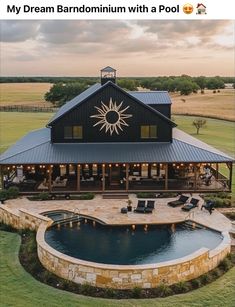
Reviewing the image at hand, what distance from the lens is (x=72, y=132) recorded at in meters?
30.8

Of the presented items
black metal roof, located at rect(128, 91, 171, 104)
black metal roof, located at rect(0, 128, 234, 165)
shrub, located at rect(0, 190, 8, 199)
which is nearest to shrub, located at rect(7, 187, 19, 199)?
shrub, located at rect(0, 190, 8, 199)

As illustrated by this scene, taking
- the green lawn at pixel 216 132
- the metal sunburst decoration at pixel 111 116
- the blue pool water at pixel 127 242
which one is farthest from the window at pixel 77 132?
the green lawn at pixel 216 132

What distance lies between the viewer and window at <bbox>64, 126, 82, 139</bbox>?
101 feet

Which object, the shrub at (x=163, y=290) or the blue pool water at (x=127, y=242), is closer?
the shrub at (x=163, y=290)

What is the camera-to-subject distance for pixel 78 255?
62.3ft

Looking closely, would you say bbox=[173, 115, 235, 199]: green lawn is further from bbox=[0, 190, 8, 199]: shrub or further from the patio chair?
bbox=[0, 190, 8, 199]: shrub

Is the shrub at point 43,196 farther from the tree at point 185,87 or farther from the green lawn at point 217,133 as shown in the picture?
the tree at point 185,87

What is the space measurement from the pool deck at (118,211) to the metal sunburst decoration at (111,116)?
5624mm

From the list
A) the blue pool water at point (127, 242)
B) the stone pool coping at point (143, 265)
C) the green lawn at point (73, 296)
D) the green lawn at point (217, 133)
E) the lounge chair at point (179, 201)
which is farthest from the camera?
the green lawn at point (217, 133)

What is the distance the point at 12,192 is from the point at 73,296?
12687mm

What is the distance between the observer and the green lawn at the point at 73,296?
1577 centimetres

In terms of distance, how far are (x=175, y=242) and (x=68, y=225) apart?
6.09 metres
